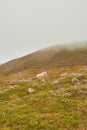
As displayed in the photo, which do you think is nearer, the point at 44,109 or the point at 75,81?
the point at 44,109

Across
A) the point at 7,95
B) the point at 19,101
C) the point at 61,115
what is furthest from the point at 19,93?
the point at 61,115

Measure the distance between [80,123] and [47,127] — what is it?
7.38 feet

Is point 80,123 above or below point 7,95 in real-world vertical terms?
below

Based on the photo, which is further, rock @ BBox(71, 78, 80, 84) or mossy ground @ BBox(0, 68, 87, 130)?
rock @ BBox(71, 78, 80, 84)

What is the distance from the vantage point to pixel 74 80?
36.2 m

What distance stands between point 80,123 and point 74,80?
15.4 m

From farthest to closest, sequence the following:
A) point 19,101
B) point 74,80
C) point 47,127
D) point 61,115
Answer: point 74,80 < point 19,101 < point 61,115 < point 47,127

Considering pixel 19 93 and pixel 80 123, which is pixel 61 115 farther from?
pixel 19 93

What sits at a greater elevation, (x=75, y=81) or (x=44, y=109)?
(x=75, y=81)

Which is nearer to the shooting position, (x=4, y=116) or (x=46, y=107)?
(x=4, y=116)

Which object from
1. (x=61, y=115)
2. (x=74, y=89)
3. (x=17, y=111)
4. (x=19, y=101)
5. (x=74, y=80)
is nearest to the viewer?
(x=61, y=115)

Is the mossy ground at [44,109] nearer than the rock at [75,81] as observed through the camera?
Yes

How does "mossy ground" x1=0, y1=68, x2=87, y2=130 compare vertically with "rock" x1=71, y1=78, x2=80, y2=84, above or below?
below

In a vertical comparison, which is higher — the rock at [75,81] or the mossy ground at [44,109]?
the rock at [75,81]
